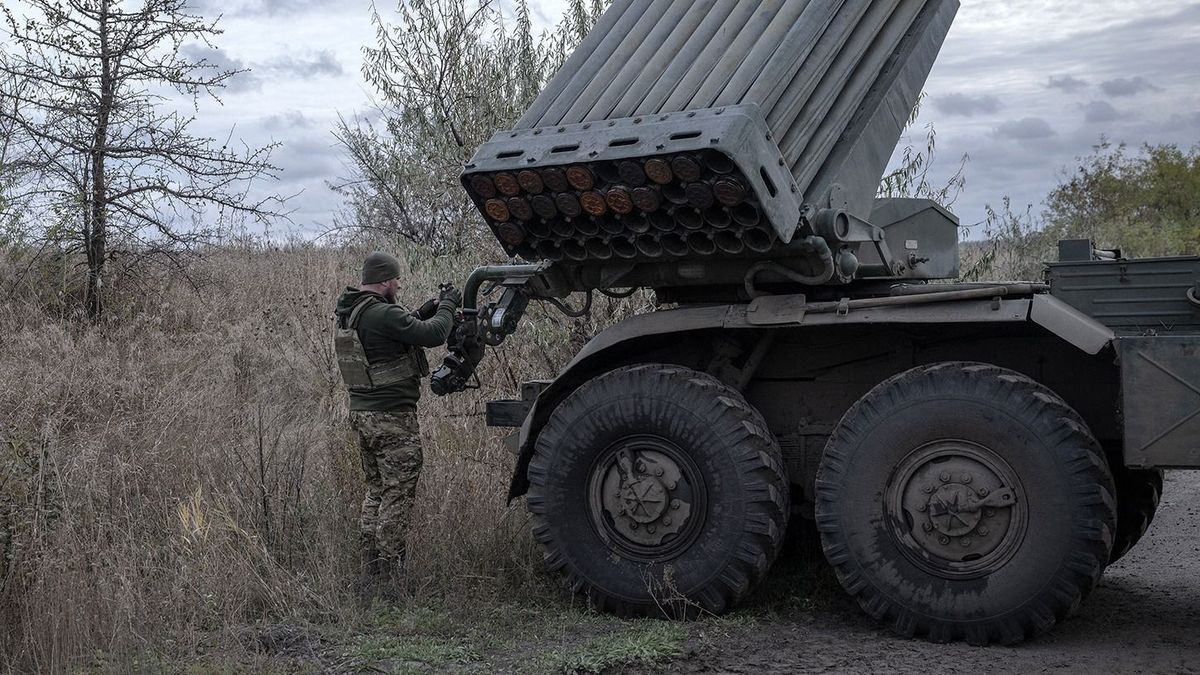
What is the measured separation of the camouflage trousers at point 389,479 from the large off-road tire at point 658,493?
0.78 m

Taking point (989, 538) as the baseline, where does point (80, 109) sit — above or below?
above

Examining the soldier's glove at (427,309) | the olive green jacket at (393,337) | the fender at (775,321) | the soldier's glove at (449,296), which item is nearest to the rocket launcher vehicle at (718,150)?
the fender at (775,321)

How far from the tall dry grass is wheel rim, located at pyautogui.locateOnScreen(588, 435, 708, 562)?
2.23ft

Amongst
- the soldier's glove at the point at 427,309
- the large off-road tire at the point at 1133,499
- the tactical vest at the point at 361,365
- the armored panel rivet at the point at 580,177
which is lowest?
the large off-road tire at the point at 1133,499

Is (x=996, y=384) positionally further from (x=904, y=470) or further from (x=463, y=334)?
(x=463, y=334)

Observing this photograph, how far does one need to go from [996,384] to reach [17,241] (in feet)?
35.2

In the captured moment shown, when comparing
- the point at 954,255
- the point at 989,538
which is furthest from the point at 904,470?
the point at 954,255

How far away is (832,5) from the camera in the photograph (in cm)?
606

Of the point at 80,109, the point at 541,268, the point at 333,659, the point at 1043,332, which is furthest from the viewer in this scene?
the point at 80,109

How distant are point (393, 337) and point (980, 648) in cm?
332

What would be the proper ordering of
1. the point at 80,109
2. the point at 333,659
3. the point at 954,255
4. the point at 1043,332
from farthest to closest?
the point at 80,109 → the point at 954,255 → the point at 1043,332 → the point at 333,659

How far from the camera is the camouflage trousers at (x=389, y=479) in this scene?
6.80m

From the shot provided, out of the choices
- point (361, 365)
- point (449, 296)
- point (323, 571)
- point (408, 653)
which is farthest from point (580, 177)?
point (323, 571)

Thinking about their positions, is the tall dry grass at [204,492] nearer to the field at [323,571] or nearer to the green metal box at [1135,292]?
the field at [323,571]
